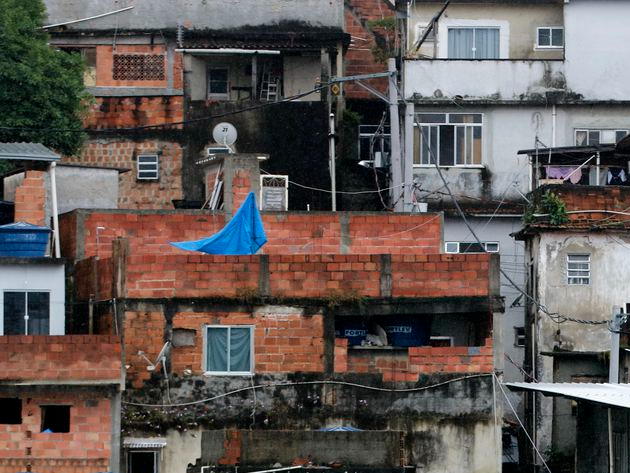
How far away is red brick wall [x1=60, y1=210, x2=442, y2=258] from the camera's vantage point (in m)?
33.7

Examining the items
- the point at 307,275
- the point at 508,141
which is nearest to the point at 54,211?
the point at 307,275

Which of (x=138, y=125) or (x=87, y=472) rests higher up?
(x=138, y=125)

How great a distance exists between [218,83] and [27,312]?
45.9 ft

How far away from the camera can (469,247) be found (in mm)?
40781

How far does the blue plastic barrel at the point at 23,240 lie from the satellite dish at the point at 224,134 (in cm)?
968

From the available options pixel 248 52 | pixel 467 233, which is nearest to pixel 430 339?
pixel 467 233

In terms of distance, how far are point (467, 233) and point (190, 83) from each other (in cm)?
767

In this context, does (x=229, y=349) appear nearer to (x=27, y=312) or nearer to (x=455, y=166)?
(x=27, y=312)

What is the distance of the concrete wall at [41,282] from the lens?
102ft

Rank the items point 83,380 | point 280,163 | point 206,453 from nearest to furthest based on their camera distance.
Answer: point 206,453 < point 83,380 < point 280,163

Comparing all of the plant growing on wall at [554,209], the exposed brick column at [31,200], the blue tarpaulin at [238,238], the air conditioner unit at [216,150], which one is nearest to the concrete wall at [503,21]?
the air conditioner unit at [216,150]

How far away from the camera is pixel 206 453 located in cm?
2728

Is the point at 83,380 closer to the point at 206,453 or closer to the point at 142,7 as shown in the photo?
the point at 206,453

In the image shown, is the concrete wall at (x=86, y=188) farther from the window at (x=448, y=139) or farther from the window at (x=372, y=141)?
the window at (x=372, y=141)
